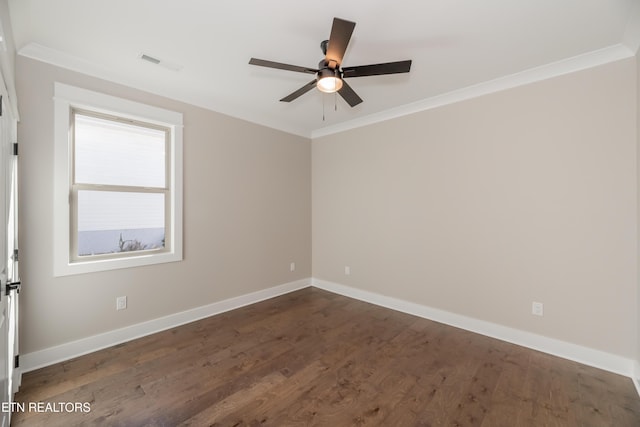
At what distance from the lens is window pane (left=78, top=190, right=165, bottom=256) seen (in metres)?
2.55

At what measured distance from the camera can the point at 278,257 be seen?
13.5ft

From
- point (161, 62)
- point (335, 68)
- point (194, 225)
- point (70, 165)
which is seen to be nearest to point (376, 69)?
point (335, 68)

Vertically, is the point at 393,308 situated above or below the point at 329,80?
below

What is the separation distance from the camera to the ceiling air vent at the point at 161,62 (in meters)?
2.36

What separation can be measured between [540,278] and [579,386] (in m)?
0.87

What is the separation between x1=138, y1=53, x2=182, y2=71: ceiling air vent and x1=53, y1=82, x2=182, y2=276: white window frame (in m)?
0.54

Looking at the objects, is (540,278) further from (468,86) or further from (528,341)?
(468,86)

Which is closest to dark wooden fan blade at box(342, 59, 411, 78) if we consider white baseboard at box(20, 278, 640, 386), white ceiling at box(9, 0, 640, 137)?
white ceiling at box(9, 0, 640, 137)

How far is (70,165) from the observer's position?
2434 millimetres

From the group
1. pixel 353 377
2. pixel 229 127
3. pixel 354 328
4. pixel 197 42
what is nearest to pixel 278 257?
pixel 354 328

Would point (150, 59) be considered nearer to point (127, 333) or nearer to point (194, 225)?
point (194, 225)

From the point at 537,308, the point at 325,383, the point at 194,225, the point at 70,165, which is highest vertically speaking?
the point at 70,165

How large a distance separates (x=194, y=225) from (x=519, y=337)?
3679 millimetres

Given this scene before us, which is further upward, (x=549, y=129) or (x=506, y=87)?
(x=506, y=87)
